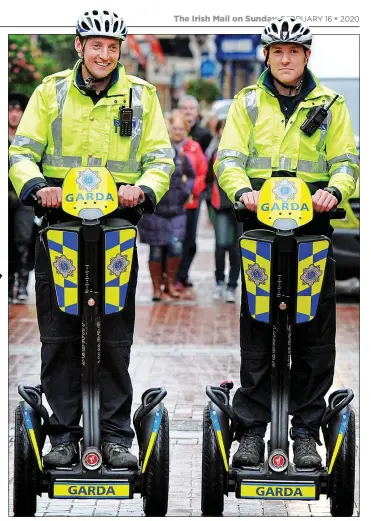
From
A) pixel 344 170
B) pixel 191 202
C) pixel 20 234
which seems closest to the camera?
pixel 344 170

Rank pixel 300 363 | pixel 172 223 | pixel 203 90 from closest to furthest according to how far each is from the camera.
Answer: pixel 300 363 < pixel 172 223 < pixel 203 90

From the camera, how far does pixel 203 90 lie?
151 feet

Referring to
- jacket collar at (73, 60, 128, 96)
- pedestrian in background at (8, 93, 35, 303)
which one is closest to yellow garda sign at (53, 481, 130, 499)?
jacket collar at (73, 60, 128, 96)

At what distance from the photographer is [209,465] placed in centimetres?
545

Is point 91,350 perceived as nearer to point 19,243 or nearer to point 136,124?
point 136,124

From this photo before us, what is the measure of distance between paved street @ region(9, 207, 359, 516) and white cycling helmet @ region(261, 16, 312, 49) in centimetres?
211

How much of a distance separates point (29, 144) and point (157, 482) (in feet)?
5.19

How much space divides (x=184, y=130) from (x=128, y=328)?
7.70 meters

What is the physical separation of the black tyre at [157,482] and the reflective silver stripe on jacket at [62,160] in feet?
4.07

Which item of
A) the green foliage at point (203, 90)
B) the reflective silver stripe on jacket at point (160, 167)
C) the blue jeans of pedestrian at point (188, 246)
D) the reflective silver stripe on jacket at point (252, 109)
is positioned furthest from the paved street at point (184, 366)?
the green foliage at point (203, 90)

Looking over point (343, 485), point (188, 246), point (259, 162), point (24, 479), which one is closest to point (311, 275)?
point (259, 162)

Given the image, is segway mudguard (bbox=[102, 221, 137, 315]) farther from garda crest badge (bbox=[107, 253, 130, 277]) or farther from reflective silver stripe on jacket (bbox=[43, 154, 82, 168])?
reflective silver stripe on jacket (bbox=[43, 154, 82, 168])

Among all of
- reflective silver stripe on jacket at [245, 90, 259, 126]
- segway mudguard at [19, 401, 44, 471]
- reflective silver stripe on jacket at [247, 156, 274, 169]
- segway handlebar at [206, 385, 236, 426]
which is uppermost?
reflective silver stripe on jacket at [245, 90, 259, 126]

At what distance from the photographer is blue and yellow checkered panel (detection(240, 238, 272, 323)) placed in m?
5.30
